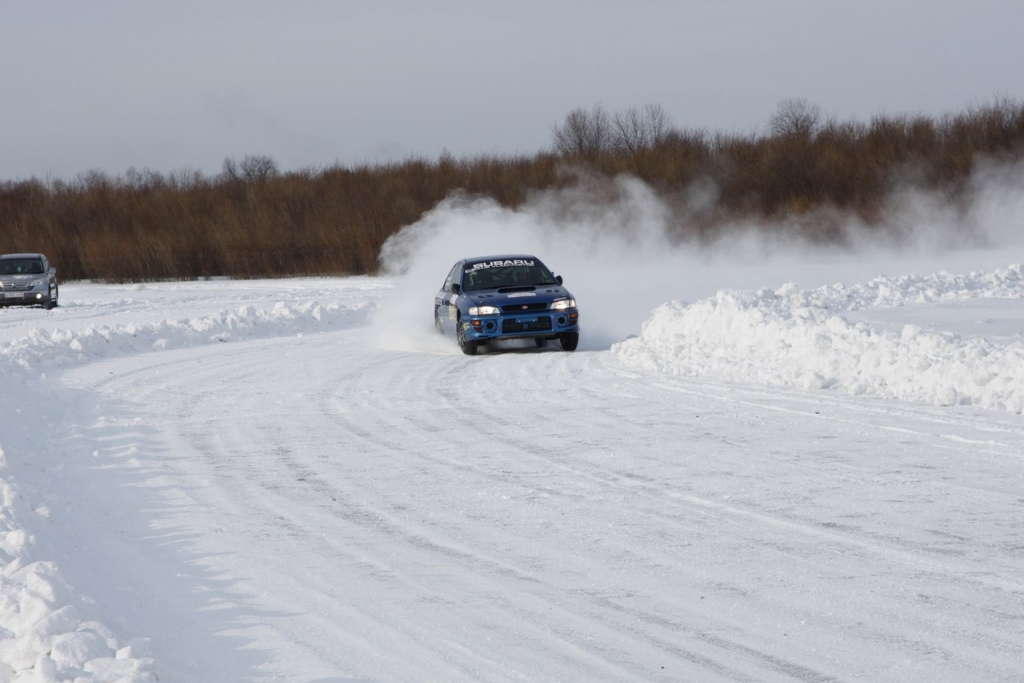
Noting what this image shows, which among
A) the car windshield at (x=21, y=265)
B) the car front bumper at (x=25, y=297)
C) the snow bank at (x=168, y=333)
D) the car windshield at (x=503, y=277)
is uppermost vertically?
the car windshield at (x=21, y=265)

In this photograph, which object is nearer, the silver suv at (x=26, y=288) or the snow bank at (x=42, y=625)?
the snow bank at (x=42, y=625)

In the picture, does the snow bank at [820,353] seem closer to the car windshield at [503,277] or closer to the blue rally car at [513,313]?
the blue rally car at [513,313]

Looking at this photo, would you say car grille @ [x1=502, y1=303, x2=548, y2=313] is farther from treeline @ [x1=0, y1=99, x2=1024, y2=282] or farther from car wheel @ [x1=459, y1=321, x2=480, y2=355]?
treeline @ [x1=0, y1=99, x2=1024, y2=282]

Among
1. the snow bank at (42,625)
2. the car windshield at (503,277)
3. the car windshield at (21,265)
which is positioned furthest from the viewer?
the car windshield at (21,265)

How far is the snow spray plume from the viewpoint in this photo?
34000mm

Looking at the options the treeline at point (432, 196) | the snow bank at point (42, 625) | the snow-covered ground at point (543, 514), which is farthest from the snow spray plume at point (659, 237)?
the snow bank at point (42, 625)

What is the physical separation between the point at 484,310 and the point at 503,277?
1.52 metres

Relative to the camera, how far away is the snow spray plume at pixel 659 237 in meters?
34.0

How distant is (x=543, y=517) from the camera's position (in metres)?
6.78

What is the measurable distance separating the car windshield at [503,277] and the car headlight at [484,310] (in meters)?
0.96

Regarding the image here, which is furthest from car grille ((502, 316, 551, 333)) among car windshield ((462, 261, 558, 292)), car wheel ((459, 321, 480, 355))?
car windshield ((462, 261, 558, 292))

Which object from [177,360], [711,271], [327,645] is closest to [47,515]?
[327,645]

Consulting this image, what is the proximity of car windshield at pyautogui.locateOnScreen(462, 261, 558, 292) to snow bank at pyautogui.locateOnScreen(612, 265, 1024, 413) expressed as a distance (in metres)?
2.43

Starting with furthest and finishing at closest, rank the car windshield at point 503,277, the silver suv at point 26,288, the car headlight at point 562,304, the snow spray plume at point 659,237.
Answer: the silver suv at point 26,288
the snow spray plume at point 659,237
the car windshield at point 503,277
the car headlight at point 562,304
